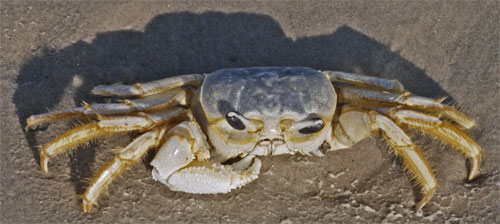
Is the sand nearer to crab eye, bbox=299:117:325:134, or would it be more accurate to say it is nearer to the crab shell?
the crab shell

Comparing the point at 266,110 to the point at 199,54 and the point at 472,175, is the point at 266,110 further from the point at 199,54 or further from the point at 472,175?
the point at 472,175

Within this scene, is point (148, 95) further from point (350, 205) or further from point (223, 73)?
point (350, 205)

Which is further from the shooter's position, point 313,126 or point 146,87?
point 146,87

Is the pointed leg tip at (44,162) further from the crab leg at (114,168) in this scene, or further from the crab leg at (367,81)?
the crab leg at (367,81)

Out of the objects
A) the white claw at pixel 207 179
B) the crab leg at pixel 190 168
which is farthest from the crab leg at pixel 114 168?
the white claw at pixel 207 179

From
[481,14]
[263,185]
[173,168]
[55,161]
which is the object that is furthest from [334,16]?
[55,161]

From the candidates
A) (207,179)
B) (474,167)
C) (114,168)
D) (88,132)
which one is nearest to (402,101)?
(474,167)

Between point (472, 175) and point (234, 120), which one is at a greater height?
point (234, 120)

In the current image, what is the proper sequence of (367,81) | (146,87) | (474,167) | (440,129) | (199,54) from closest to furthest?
(440,129) → (474,167) → (146,87) → (367,81) → (199,54)
